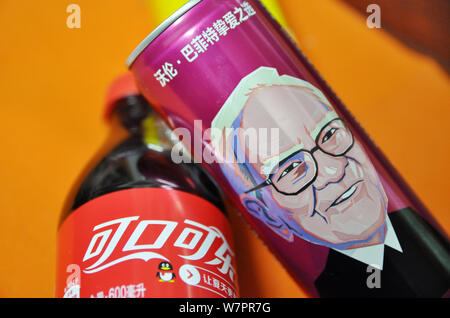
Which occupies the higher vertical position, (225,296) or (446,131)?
(446,131)

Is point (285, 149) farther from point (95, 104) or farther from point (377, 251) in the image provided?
point (95, 104)

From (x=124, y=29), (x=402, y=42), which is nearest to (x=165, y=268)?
(x=124, y=29)

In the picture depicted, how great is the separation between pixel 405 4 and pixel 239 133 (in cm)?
66

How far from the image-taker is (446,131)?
3.12 ft

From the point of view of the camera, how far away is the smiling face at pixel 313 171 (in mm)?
604

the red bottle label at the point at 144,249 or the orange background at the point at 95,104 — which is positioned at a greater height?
the orange background at the point at 95,104

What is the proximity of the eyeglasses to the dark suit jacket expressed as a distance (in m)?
0.13

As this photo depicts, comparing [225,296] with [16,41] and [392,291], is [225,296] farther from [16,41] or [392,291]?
[16,41]
